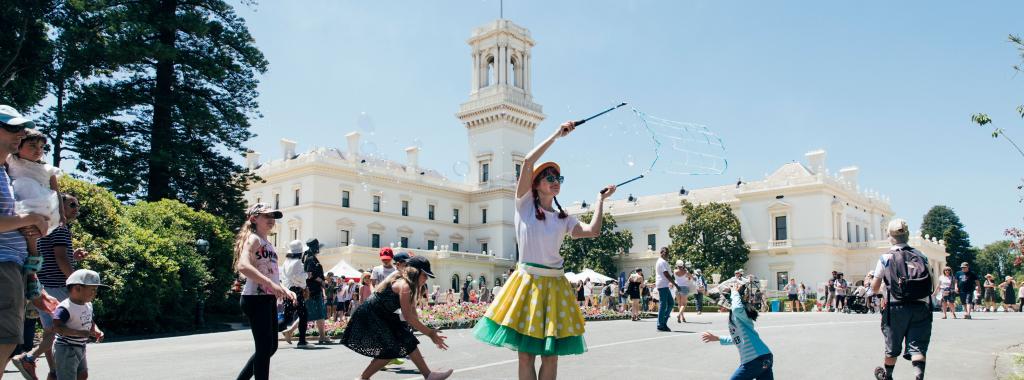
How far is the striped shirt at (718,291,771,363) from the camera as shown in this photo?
19.7 feet

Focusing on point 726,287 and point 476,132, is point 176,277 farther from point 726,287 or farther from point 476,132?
point 476,132

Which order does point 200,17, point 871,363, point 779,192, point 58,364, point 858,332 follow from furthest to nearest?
point 779,192 → point 200,17 → point 858,332 → point 871,363 → point 58,364

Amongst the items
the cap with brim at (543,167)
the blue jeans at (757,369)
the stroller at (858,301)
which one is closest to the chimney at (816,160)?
the stroller at (858,301)

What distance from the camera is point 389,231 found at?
6531 centimetres

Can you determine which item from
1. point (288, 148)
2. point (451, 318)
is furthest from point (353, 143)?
point (451, 318)

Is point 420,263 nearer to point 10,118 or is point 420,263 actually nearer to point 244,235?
point 244,235

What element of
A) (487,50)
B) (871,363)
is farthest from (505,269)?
(871,363)

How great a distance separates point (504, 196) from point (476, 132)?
273 inches

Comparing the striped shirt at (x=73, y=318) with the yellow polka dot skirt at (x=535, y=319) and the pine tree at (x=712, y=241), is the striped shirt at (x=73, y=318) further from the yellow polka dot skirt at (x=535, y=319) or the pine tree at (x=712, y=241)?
the pine tree at (x=712, y=241)

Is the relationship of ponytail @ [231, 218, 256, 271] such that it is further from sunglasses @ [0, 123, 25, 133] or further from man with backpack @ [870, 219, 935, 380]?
man with backpack @ [870, 219, 935, 380]

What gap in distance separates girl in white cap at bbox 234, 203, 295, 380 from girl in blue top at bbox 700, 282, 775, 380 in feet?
11.9

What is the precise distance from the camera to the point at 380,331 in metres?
7.27

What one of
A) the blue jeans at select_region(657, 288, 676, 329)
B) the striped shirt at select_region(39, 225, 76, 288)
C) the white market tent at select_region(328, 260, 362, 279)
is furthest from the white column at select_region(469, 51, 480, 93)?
the striped shirt at select_region(39, 225, 76, 288)

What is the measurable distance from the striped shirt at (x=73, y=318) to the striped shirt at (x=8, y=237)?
6.47 ft
